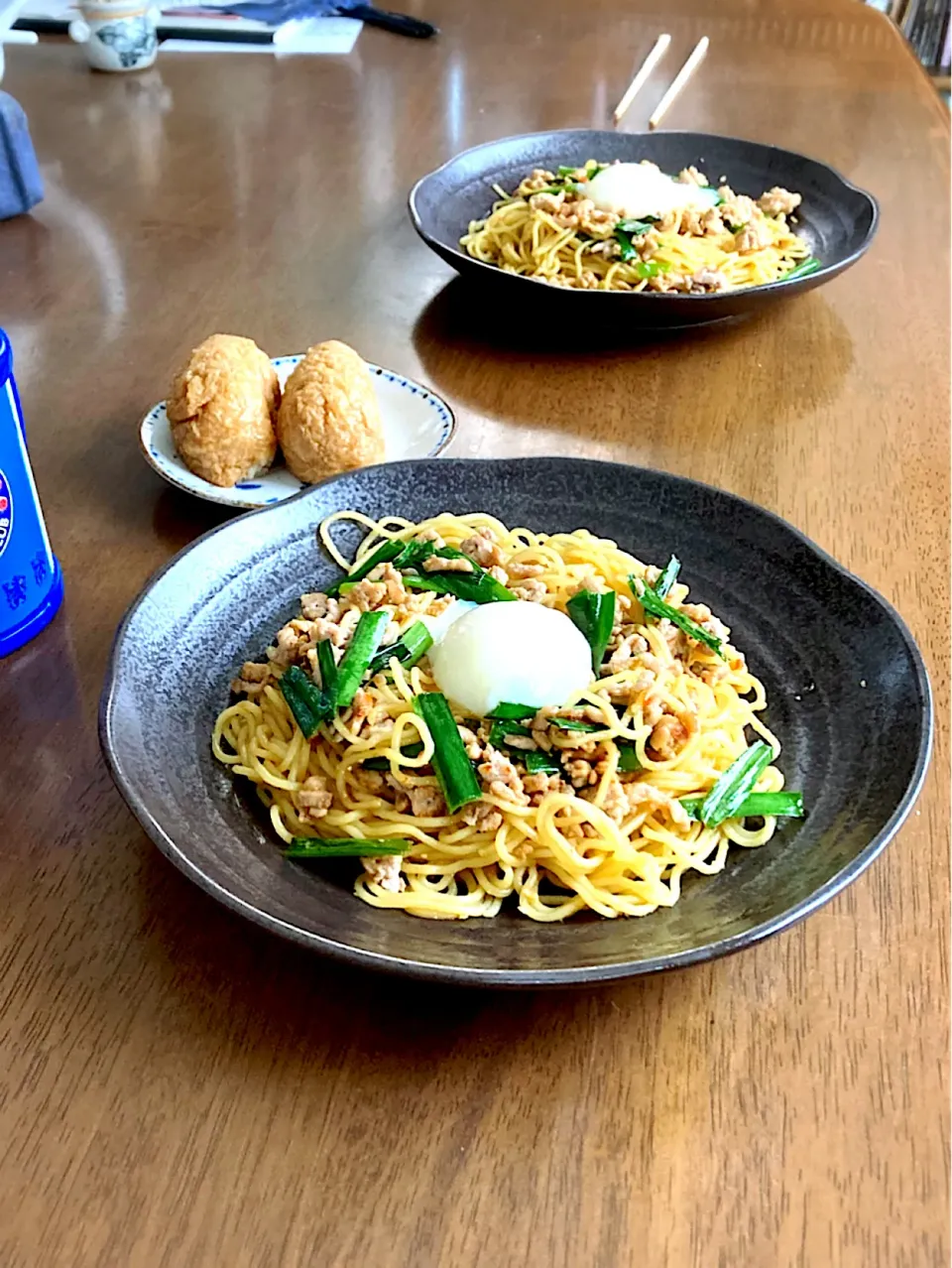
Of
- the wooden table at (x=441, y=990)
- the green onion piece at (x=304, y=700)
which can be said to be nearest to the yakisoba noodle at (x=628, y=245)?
the wooden table at (x=441, y=990)

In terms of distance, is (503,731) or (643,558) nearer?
(503,731)

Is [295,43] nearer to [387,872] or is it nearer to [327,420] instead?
[327,420]

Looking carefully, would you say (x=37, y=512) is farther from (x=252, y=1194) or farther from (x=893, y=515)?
(x=893, y=515)

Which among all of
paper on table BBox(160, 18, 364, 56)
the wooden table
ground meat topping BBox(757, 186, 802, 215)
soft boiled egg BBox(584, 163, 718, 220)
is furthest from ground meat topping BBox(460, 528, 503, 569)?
paper on table BBox(160, 18, 364, 56)

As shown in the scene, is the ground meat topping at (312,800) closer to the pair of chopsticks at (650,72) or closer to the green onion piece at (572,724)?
the green onion piece at (572,724)

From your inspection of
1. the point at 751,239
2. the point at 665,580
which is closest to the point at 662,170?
the point at 751,239

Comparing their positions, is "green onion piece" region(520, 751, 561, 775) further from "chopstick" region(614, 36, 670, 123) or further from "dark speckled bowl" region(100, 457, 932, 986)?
"chopstick" region(614, 36, 670, 123)
